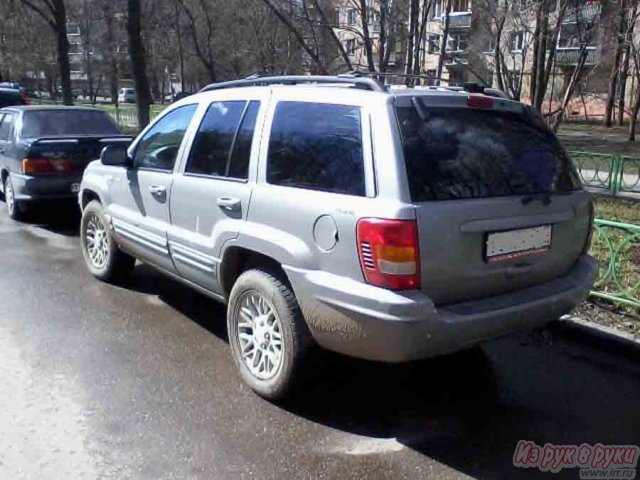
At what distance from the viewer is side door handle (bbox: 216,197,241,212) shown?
3499 millimetres

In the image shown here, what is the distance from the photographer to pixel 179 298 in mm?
5172

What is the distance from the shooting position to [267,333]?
3.41m

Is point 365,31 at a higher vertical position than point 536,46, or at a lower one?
higher

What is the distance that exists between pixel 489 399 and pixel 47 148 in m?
6.31

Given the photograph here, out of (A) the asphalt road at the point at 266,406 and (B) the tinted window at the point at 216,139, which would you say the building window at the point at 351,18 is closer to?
(B) the tinted window at the point at 216,139

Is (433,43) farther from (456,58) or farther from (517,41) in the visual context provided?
(517,41)

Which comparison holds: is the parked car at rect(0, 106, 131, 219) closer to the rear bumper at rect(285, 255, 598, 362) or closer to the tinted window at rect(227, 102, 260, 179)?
the tinted window at rect(227, 102, 260, 179)

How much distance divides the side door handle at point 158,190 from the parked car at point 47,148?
147 inches

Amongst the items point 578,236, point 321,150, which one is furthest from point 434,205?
point 578,236

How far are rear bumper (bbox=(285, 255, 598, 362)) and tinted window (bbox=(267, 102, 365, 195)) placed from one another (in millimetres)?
475

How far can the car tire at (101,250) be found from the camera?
528 centimetres

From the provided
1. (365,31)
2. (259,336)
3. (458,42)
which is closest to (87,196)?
(259,336)

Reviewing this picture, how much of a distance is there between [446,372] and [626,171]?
7.13 m

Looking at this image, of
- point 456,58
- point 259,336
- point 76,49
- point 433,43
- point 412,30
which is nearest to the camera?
point 259,336
